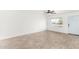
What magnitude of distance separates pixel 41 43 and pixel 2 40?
0.52 meters

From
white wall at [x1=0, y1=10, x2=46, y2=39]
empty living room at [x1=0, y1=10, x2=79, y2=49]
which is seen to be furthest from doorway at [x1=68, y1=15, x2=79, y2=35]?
white wall at [x1=0, y1=10, x2=46, y2=39]

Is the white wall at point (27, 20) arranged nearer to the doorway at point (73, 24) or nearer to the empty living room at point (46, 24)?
the empty living room at point (46, 24)

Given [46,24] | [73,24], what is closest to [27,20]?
[46,24]

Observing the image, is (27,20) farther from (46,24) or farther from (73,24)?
(73,24)

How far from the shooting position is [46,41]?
49.1 inches

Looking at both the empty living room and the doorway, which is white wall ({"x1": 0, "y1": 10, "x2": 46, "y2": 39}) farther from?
the doorway

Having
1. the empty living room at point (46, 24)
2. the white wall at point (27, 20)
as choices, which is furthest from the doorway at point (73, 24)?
the white wall at point (27, 20)

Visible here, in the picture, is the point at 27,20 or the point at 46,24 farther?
the point at 27,20
